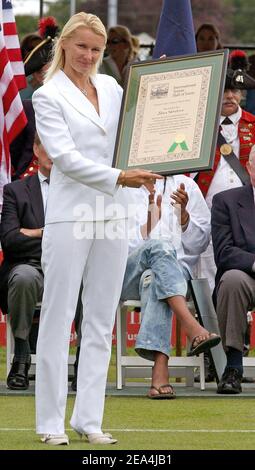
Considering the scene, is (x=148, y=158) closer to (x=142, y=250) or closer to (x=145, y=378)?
(x=142, y=250)

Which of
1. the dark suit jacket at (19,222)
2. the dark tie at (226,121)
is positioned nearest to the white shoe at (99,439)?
the dark suit jacket at (19,222)

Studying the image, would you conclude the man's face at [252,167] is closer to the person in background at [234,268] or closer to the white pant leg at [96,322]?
the person in background at [234,268]

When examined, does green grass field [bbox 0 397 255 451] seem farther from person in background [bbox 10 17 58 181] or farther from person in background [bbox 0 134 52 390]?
person in background [bbox 10 17 58 181]

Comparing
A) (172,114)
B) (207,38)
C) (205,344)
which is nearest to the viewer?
(172,114)

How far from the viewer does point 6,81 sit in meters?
11.2

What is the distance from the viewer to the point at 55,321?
23.5ft

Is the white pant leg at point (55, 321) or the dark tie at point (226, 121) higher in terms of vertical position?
the dark tie at point (226, 121)

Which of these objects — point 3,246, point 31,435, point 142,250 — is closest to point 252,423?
point 31,435

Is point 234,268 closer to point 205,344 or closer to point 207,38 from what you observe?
point 205,344

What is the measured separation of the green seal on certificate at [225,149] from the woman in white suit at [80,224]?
362 cm

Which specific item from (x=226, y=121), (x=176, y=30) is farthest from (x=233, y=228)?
(x=176, y=30)

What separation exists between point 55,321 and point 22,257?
2.91 meters

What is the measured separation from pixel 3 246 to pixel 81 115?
306cm

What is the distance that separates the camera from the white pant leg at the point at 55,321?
712cm
